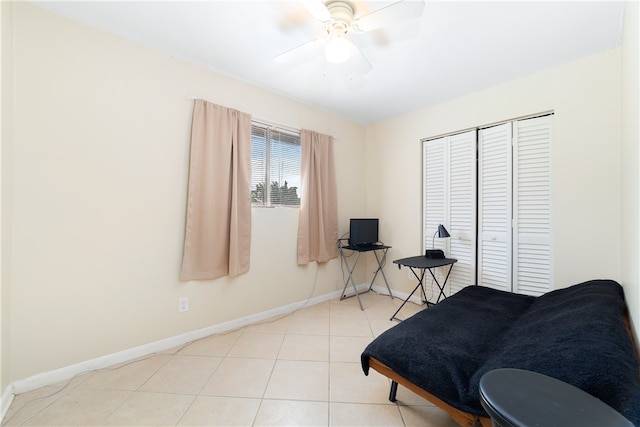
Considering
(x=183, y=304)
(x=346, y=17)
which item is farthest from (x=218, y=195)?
(x=346, y=17)

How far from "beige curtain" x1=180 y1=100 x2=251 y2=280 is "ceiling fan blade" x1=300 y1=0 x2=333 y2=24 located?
1.34 meters

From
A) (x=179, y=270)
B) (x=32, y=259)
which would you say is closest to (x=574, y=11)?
(x=179, y=270)

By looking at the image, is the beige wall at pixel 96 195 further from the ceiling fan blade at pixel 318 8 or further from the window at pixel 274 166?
the ceiling fan blade at pixel 318 8

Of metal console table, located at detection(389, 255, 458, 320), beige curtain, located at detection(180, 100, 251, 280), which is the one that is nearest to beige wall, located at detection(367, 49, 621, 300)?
metal console table, located at detection(389, 255, 458, 320)

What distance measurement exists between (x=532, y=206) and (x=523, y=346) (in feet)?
5.56

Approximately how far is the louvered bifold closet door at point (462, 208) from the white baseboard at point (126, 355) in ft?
6.81

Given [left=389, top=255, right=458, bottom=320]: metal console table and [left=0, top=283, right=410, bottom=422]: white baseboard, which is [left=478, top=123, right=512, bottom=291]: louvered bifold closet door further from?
[left=0, top=283, right=410, bottom=422]: white baseboard

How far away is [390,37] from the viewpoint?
1883 millimetres

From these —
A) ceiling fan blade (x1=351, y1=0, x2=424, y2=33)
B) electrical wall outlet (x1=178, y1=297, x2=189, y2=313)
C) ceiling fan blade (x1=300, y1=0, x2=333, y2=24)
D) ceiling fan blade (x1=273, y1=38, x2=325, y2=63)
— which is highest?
ceiling fan blade (x1=273, y1=38, x2=325, y2=63)

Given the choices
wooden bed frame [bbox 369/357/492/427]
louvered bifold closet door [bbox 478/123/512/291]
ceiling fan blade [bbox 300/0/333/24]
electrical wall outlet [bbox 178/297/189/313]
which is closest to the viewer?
wooden bed frame [bbox 369/357/492/427]

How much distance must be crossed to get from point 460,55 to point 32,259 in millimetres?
3526

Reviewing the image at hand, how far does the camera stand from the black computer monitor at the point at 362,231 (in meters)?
3.32

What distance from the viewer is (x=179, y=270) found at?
86.9 inches

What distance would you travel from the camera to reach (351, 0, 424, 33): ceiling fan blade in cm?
137
